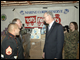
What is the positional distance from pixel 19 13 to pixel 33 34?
1615 millimetres

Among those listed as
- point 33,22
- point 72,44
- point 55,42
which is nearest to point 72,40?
point 72,44

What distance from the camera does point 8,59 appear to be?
118 cm

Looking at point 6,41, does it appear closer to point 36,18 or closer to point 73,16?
point 36,18

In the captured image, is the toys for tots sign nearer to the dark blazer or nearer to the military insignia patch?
the dark blazer

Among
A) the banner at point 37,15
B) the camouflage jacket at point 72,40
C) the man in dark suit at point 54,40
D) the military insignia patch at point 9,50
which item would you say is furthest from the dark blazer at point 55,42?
the banner at point 37,15

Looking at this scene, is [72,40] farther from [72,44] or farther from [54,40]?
[54,40]

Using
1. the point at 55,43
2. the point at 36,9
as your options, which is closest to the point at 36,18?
the point at 36,9

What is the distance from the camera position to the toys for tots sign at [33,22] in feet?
12.7

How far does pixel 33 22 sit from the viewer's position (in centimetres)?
390

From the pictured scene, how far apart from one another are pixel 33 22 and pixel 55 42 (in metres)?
2.72

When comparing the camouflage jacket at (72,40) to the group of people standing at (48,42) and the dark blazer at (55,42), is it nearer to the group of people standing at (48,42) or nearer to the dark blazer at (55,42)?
the group of people standing at (48,42)

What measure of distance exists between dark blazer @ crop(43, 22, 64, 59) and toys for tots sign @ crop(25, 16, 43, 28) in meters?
2.50

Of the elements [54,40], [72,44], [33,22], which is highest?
[33,22]

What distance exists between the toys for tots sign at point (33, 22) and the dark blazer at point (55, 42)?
98.4 inches
